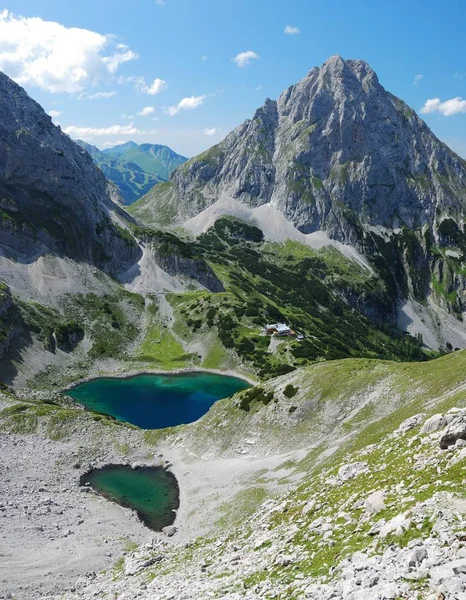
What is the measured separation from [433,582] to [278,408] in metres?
→ 60.7

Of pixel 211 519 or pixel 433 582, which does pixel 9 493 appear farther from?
pixel 433 582

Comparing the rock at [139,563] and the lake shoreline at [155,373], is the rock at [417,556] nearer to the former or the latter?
the rock at [139,563]

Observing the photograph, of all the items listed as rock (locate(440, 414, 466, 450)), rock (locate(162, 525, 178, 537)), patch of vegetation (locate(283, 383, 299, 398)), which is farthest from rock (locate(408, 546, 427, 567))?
patch of vegetation (locate(283, 383, 299, 398))

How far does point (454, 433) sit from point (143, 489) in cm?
5384

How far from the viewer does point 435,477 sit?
84.8 feet

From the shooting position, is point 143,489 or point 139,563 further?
point 143,489

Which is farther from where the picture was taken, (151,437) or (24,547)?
(151,437)

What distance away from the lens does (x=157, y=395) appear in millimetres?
139750

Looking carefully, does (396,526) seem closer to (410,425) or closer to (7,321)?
(410,425)

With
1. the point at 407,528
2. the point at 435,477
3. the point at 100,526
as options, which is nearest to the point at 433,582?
the point at 407,528

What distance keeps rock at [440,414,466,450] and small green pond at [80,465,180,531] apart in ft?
140

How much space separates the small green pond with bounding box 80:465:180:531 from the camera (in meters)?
63.2

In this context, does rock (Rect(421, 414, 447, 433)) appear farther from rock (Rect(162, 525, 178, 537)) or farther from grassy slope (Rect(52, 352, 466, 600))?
rock (Rect(162, 525, 178, 537))

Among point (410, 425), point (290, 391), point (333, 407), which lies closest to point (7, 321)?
point (290, 391)
